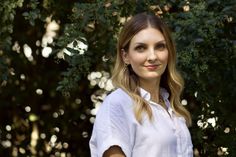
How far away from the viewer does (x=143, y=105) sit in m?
2.64

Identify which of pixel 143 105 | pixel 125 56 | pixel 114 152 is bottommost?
pixel 114 152

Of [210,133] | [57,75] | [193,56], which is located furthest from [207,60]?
[57,75]

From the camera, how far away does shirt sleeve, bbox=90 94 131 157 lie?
2.55 m

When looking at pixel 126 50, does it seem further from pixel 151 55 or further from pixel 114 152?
pixel 114 152

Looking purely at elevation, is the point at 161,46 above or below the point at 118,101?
above

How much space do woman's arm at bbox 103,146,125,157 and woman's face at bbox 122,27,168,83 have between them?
0.37 metres

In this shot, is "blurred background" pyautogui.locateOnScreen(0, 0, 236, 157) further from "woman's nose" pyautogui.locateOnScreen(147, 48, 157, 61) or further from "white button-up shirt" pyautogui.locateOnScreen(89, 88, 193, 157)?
"white button-up shirt" pyautogui.locateOnScreen(89, 88, 193, 157)

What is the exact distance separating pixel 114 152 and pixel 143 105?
221 mm

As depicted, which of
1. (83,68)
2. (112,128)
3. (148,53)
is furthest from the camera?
(83,68)

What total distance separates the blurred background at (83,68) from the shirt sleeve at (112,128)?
55.5 inches

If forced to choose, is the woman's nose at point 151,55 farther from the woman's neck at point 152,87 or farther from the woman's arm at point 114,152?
the woman's arm at point 114,152

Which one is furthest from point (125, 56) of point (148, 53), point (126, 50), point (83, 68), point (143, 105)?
point (83, 68)

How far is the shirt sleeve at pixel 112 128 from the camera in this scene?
8.36 ft

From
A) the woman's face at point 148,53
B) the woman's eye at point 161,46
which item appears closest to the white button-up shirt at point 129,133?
the woman's face at point 148,53
